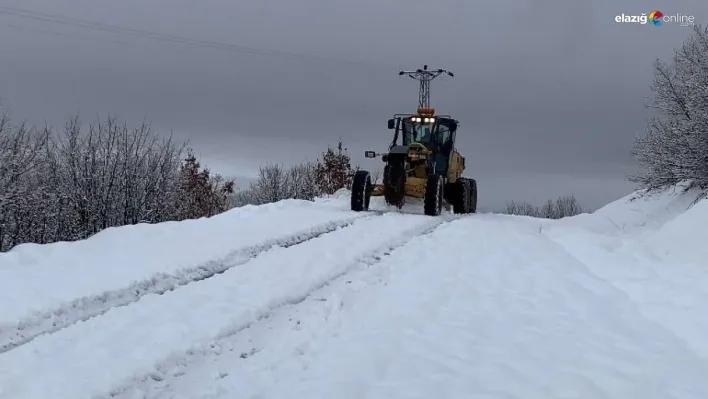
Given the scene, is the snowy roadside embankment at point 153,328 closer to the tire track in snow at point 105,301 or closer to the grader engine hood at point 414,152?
the tire track in snow at point 105,301

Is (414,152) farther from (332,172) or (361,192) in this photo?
(332,172)

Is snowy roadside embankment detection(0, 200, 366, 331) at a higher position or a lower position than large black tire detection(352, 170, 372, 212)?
lower

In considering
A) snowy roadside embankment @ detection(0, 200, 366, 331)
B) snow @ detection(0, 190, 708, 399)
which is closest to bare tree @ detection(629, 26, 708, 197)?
snow @ detection(0, 190, 708, 399)

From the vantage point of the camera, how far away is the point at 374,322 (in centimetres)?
507

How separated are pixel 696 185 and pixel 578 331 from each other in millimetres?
10100

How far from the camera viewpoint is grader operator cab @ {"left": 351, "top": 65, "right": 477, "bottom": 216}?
53.1 feet

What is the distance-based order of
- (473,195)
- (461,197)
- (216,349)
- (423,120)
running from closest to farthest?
(216,349)
(423,120)
(461,197)
(473,195)

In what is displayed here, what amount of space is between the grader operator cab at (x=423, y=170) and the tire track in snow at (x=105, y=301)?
8.23 m

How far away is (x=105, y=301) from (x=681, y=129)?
13.8 meters

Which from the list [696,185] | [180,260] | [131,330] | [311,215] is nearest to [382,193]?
[311,215]

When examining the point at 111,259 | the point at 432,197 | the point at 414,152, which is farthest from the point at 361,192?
the point at 111,259

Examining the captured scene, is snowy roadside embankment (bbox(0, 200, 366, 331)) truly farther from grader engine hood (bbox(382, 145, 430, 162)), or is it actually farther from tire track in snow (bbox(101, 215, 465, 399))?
grader engine hood (bbox(382, 145, 430, 162))

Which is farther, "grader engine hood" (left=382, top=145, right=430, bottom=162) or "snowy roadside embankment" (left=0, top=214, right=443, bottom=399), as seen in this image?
"grader engine hood" (left=382, top=145, right=430, bottom=162)

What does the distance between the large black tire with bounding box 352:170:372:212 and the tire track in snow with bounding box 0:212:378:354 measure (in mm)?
7737
